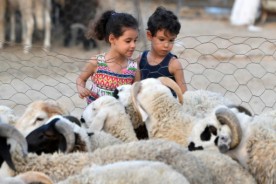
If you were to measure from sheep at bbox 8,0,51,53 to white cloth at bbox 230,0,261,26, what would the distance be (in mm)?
4168

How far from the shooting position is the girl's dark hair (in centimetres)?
427

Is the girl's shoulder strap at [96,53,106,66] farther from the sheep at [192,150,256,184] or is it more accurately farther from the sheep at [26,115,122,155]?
the sheep at [192,150,256,184]

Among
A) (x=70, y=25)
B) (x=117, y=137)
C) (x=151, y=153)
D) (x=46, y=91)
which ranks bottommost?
(x=70, y=25)

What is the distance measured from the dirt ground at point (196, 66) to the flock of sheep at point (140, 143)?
78 centimetres

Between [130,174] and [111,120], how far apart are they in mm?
1248

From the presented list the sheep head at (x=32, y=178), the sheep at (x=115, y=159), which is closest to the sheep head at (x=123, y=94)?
the sheep at (x=115, y=159)

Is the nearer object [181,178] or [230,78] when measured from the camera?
[181,178]

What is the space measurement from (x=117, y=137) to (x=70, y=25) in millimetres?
8253

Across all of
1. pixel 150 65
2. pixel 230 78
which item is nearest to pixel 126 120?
pixel 150 65

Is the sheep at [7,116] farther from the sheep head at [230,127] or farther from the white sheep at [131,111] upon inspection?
the sheep head at [230,127]

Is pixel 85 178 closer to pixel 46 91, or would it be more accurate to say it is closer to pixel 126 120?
pixel 126 120

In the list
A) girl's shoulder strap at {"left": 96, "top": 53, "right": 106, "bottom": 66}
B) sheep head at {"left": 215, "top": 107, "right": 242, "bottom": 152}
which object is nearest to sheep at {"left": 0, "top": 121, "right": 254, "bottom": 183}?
sheep head at {"left": 215, "top": 107, "right": 242, "bottom": 152}

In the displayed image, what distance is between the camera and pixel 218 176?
317cm

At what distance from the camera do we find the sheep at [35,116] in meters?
3.56
